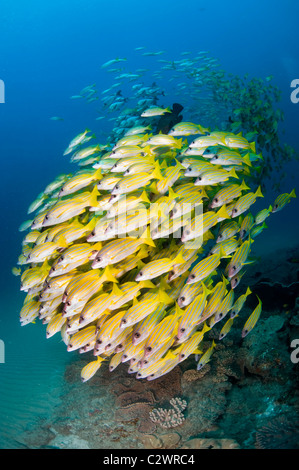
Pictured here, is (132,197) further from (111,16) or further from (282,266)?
(111,16)

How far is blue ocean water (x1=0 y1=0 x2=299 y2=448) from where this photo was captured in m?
70.7

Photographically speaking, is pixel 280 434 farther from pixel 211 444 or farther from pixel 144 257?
pixel 144 257

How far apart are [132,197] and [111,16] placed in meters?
112

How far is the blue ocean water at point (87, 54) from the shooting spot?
7069 centimetres

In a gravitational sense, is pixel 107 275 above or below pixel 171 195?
below

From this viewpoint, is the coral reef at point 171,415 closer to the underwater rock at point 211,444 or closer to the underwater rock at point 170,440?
the underwater rock at point 170,440

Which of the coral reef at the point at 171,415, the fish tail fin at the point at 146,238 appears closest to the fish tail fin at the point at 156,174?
the fish tail fin at the point at 146,238

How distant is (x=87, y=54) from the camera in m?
93.9

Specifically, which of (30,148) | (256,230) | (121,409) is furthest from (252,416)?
(30,148)
